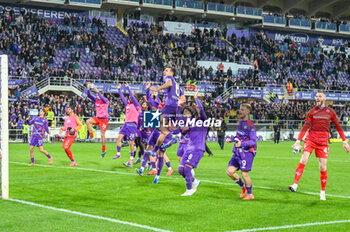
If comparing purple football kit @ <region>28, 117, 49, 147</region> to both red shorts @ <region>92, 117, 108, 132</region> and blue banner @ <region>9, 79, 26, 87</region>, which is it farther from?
blue banner @ <region>9, 79, 26, 87</region>

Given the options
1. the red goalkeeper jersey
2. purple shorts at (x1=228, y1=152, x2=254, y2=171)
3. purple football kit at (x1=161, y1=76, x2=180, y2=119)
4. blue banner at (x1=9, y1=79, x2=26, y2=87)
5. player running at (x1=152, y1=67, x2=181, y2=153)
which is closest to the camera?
purple shorts at (x1=228, y1=152, x2=254, y2=171)

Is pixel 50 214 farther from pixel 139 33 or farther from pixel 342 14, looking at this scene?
pixel 342 14

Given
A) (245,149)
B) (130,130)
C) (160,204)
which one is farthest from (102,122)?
(160,204)

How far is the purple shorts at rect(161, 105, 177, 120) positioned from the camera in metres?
14.3

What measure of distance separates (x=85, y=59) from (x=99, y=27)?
622 centimetres

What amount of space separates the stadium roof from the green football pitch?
57.2m

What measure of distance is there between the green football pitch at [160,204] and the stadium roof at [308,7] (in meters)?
57.2

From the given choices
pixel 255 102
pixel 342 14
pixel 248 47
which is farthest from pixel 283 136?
pixel 342 14

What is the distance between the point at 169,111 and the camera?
47.1 feet

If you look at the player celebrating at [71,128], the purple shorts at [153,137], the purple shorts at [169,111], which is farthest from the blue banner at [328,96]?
the purple shorts at [169,111]

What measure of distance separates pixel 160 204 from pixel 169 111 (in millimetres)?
3964

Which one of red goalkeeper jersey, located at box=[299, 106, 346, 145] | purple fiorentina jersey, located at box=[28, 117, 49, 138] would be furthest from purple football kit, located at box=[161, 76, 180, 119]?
purple fiorentina jersey, located at box=[28, 117, 49, 138]

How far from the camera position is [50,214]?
31.6 feet

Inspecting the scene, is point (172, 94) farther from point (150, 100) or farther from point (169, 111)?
point (150, 100)
